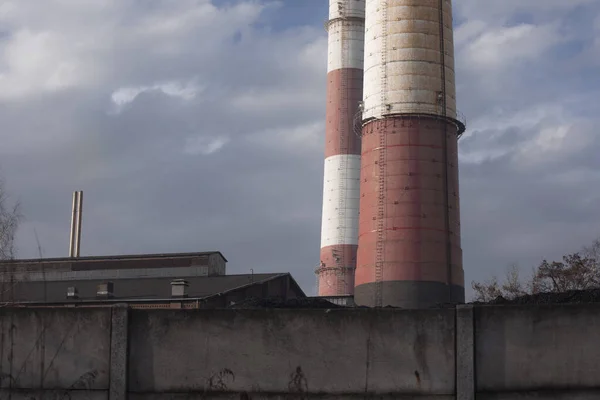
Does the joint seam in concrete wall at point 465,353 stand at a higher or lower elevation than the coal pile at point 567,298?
lower

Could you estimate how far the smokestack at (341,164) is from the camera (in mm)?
59406

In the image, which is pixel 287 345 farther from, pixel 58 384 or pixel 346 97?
pixel 346 97

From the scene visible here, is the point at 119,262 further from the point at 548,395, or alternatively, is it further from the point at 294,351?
the point at 548,395

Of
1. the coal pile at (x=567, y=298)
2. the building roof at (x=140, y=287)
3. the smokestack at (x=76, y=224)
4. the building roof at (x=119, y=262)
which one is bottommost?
the coal pile at (x=567, y=298)

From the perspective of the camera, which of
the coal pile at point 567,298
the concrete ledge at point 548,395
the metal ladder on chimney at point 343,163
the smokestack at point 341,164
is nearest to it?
the concrete ledge at point 548,395

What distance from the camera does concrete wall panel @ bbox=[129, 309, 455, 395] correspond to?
1388 centimetres

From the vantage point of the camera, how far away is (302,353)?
14086mm

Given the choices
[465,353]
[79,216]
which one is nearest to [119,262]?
[79,216]

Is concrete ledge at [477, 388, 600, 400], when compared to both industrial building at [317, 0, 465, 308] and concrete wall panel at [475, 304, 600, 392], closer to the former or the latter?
concrete wall panel at [475, 304, 600, 392]

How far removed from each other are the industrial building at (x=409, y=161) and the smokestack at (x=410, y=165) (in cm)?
4

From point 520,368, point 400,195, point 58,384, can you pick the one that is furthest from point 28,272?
Result: point 520,368

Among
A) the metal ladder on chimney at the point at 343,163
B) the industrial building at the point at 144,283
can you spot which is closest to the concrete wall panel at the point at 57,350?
the industrial building at the point at 144,283

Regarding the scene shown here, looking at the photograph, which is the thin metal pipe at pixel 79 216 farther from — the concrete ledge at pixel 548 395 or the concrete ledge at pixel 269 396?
the concrete ledge at pixel 548 395

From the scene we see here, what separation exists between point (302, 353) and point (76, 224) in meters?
49.6
